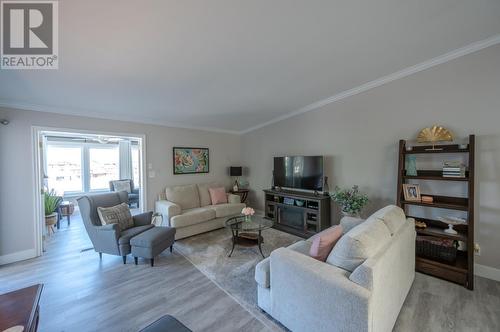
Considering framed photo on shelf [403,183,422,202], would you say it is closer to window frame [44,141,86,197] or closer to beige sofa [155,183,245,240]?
beige sofa [155,183,245,240]

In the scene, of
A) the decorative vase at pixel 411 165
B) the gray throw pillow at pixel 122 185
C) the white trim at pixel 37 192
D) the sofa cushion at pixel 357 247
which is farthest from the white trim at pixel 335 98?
the gray throw pillow at pixel 122 185

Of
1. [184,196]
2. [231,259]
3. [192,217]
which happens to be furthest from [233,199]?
[231,259]

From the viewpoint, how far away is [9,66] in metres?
2.10

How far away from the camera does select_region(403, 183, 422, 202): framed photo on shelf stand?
2.83 meters

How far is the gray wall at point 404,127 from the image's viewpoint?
252cm

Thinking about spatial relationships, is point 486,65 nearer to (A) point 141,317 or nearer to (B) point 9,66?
(A) point 141,317

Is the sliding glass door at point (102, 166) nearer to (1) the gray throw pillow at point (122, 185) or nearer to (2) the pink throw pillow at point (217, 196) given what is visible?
Result: (1) the gray throw pillow at point (122, 185)

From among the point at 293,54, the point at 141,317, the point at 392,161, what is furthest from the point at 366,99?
the point at 141,317

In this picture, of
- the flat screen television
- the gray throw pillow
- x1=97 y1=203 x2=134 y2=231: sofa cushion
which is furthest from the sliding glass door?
the flat screen television

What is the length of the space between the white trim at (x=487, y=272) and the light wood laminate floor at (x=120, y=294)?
115 inches

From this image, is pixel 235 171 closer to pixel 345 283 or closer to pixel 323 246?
pixel 323 246

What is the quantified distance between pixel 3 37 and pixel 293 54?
2.73 m

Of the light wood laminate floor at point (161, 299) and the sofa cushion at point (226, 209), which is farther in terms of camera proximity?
the sofa cushion at point (226, 209)

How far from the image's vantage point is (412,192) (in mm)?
2885
